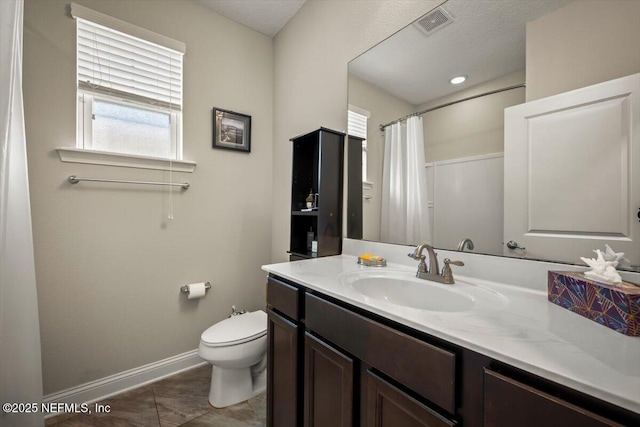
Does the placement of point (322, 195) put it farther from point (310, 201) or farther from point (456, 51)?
point (456, 51)

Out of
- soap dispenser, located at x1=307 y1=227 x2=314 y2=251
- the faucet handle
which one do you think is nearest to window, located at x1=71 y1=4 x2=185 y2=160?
soap dispenser, located at x1=307 y1=227 x2=314 y2=251

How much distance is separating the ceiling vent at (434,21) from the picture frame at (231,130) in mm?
1446

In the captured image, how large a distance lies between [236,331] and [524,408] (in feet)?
4.83

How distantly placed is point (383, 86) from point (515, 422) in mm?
1467

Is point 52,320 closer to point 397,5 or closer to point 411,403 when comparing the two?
point 411,403

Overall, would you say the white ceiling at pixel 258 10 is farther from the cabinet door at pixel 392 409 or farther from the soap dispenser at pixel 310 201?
the cabinet door at pixel 392 409

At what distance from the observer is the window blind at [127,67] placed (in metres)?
1.56

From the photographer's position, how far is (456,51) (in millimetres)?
1149

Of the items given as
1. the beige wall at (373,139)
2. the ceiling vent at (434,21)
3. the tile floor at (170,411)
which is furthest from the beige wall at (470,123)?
the tile floor at (170,411)

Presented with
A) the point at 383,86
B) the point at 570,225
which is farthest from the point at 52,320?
the point at 570,225

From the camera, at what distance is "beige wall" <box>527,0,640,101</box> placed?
746mm

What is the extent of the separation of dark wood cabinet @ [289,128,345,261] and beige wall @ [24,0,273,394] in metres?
0.56

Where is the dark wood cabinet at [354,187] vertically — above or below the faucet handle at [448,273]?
above

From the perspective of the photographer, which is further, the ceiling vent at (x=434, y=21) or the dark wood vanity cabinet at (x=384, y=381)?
the ceiling vent at (x=434, y=21)
